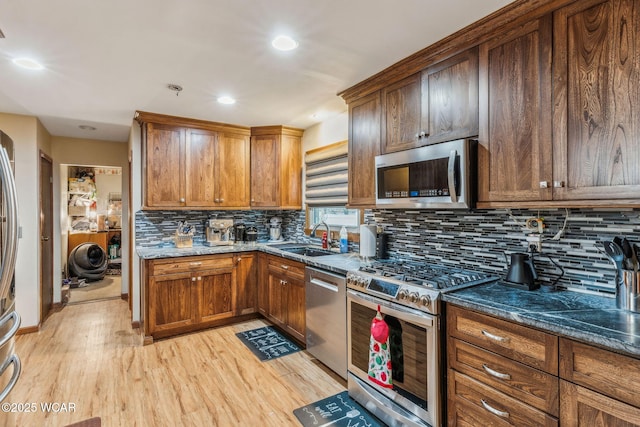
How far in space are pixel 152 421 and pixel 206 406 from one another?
333 mm

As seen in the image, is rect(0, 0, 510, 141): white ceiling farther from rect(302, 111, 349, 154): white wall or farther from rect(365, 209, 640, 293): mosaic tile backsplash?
rect(365, 209, 640, 293): mosaic tile backsplash

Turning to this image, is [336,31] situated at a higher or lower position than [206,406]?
higher

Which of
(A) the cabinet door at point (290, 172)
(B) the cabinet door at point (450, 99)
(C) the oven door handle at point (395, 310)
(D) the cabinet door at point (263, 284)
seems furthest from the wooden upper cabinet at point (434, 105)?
(D) the cabinet door at point (263, 284)

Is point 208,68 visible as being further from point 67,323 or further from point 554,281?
point 67,323

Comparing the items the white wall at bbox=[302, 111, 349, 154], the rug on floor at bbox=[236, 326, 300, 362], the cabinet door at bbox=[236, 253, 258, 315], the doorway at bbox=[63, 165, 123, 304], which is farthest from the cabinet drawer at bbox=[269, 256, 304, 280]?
the doorway at bbox=[63, 165, 123, 304]

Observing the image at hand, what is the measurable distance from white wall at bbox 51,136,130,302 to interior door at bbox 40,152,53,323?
0.11 metres

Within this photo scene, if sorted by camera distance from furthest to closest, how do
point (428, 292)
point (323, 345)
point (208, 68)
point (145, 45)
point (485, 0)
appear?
point (323, 345)
point (208, 68)
point (145, 45)
point (428, 292)
point (485, 0)

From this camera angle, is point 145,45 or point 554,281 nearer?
point 554,281

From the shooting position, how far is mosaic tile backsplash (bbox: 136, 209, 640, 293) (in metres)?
1.69

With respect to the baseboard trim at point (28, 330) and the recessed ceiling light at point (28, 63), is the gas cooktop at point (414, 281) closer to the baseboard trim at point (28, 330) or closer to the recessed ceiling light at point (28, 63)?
the recessed ceiling light at point (28, 63)

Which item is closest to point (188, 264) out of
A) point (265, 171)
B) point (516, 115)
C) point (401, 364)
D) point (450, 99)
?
point (265, 171)

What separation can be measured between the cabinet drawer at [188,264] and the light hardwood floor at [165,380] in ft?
2.34

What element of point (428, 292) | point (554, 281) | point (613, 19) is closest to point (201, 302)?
point (428, 292)

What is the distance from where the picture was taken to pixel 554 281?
1.87 meters
